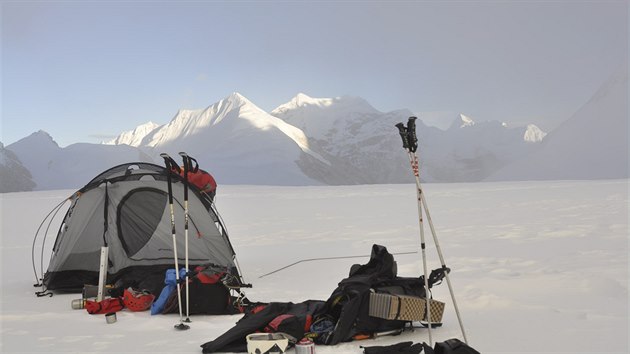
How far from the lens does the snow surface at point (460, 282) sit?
5887 millimetres

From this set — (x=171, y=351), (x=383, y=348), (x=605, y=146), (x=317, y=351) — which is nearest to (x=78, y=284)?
(x=171, y=351)

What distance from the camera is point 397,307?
5.79 m

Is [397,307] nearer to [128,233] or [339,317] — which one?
[339,317]

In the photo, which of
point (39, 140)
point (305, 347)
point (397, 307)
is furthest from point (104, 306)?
point (39, 140)

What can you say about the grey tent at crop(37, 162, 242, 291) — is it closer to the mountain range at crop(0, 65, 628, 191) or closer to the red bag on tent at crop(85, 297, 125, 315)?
the red bag on tent at crop(85, 297, 125, 315)

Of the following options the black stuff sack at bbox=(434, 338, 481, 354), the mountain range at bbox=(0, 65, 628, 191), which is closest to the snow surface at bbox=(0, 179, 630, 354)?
the black stuff sack at bbox=(434, 338, 481, 354)

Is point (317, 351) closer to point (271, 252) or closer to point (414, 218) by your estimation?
point (271, 252)

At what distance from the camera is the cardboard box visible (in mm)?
5785

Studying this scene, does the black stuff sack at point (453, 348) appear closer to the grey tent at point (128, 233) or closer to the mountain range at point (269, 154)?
the grey tent at point (128, 233)

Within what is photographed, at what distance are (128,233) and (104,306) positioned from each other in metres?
2.23

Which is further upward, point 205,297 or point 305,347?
point 205,297

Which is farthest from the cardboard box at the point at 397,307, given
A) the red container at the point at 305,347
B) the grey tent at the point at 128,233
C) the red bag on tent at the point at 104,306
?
the grey tent at the point at 128,233

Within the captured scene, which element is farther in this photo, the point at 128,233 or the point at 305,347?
the point at 128,233

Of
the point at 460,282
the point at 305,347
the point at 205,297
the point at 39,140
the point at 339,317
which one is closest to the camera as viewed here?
the point at 305,347
